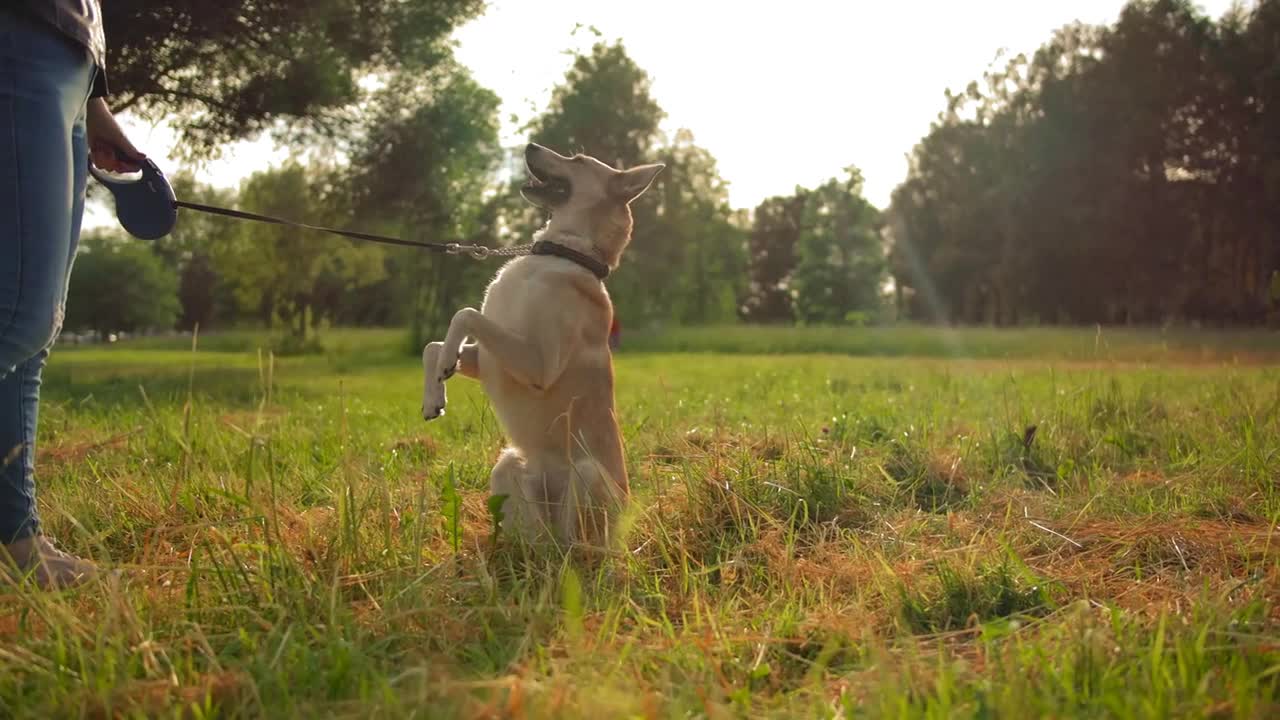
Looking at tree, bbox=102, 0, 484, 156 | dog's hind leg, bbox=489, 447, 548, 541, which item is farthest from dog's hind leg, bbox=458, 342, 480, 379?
tree, bbox=102, 0, 484, 156

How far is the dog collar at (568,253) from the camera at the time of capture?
3406 millimetres

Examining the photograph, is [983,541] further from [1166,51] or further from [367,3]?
[1166,51]

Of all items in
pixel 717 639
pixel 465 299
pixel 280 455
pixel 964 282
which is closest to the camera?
pixel 717 639

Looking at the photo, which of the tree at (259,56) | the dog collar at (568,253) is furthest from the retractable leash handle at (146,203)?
the tree at (259,56)

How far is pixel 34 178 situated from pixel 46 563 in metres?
1.16

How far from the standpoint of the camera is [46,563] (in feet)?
8.52

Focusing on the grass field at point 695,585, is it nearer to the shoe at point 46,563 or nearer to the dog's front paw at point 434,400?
the shoe at point 46,563

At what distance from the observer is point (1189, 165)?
3578cm

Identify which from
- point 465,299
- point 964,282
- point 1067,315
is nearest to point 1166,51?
point 1067,315

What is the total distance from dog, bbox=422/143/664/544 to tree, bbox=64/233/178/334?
58655 mm

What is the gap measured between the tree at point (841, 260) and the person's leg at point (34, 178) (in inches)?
2270

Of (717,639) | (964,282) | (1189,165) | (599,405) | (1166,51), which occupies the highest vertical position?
(1166,51)

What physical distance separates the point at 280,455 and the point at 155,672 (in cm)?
288

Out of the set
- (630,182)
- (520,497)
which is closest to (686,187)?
(630,182)
